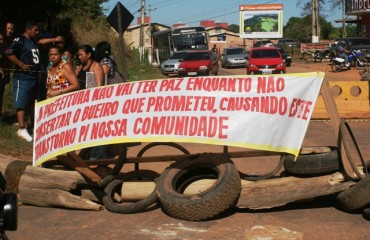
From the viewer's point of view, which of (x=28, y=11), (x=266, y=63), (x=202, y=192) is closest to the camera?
(x=202, y=192)

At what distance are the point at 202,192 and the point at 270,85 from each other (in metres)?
1.39

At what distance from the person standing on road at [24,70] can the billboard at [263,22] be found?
57144 millimetres

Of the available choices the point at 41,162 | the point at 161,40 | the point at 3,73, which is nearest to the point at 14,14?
the point at 3,73

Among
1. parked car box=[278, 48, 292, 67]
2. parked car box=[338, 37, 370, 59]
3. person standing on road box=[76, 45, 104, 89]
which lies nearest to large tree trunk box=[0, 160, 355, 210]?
person standing on road box=[76, 45, 104, 89]

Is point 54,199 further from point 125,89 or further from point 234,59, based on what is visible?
point 234,59

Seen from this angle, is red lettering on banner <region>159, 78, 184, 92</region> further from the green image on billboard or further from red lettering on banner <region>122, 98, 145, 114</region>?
the green image on billboard

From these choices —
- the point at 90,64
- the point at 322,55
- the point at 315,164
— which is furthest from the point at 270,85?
the point at 322,55

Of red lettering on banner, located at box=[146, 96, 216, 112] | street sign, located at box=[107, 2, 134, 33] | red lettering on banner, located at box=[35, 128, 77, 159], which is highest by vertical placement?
street sign, located at box=[107, 2, 134, 33]

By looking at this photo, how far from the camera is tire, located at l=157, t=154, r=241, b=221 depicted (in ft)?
20.5

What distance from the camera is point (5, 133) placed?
11.3m

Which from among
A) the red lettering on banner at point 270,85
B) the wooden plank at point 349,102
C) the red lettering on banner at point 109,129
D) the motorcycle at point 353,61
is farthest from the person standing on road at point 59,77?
the motorcycle at point 353,61

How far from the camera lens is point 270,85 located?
676cm

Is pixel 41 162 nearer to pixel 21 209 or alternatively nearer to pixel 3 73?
pixel 21 209

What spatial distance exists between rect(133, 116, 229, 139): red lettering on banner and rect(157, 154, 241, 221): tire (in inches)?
13.8
